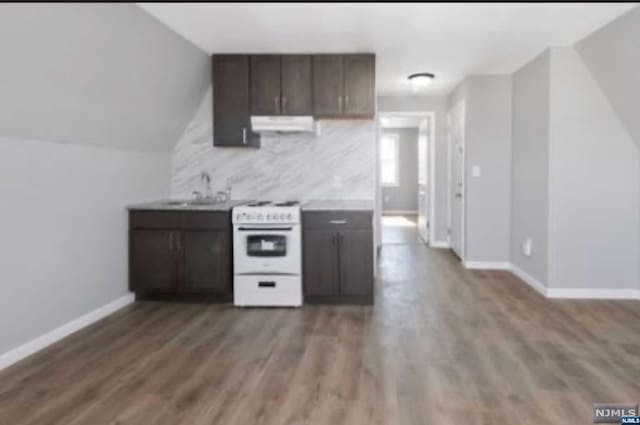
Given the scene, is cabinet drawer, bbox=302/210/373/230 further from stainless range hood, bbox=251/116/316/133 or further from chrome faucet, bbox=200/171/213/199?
chrome faucet, bbox=200/171/213/199

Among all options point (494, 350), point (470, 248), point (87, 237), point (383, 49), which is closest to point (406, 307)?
point (494, 350)

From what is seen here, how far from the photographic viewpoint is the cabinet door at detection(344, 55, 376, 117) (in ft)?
15.6

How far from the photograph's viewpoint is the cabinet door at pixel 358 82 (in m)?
4.74

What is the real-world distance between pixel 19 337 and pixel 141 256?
57.1 inches

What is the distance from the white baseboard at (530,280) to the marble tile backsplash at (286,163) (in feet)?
6.14

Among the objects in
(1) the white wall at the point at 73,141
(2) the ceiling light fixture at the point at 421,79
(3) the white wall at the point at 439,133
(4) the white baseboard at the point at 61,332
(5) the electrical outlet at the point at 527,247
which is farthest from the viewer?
(3) the white wall at the point at 439,133

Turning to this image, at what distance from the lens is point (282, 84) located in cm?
479

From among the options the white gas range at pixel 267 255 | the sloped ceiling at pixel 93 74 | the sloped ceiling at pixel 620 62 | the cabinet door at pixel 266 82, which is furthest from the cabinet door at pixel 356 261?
the sloped ceiling at pixel 620 62

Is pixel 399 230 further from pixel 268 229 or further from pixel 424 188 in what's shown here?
Result: pixel 268 229

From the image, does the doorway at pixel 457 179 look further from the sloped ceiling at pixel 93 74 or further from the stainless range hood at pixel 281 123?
the sloped ceiling at pixel 93 74

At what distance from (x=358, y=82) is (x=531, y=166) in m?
2.04

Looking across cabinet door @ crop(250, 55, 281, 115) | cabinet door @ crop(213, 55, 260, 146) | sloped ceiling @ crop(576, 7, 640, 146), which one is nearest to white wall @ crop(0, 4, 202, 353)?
cabinet door @ crop(213, 55, 260, 146)

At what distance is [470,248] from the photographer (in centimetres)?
602

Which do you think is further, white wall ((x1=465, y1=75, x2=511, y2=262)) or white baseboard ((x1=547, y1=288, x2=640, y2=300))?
white wall ((x1=465, y1=75, x2=511, y2=262))
